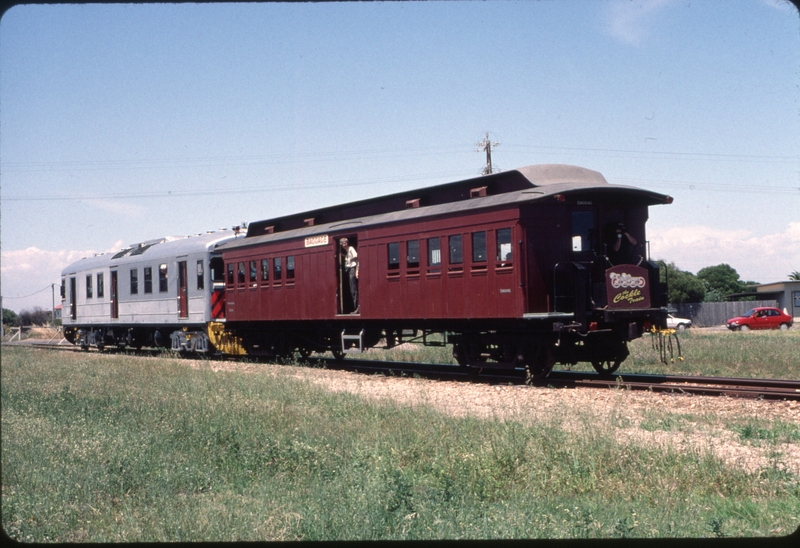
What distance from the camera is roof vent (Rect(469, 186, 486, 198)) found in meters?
14.9

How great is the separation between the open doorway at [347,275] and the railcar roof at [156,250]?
6773 millimetres

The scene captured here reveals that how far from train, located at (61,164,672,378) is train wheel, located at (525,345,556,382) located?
0.09 feet

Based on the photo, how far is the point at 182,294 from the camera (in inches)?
943

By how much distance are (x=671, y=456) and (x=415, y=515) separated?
298 centimetres

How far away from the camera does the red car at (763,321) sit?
1738 inches

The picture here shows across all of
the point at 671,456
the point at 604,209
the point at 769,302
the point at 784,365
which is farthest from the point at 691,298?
the point at 671,456

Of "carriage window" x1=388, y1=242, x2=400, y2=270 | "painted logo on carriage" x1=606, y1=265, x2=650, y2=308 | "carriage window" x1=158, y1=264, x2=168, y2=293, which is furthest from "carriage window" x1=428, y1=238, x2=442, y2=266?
"carriage window" x1=158, y1=264, x2=168, y2=293

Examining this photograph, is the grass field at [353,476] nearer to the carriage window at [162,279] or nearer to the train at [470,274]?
the train at [470,274]

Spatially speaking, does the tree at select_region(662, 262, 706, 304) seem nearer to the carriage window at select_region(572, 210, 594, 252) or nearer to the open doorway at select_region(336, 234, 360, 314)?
the open doorway at select_region(336, 234, 360, 314)


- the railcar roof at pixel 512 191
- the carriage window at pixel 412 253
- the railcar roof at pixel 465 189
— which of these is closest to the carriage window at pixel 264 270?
the railcar roof at pixel 465 189

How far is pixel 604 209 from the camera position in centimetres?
1419

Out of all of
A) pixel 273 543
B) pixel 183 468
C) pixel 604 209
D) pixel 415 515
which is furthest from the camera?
pixel 604 209

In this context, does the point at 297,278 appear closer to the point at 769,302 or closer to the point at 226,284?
the point at 226,284

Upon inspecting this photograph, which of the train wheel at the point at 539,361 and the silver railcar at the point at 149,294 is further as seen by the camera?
the silver railcar at the point at 149,294
